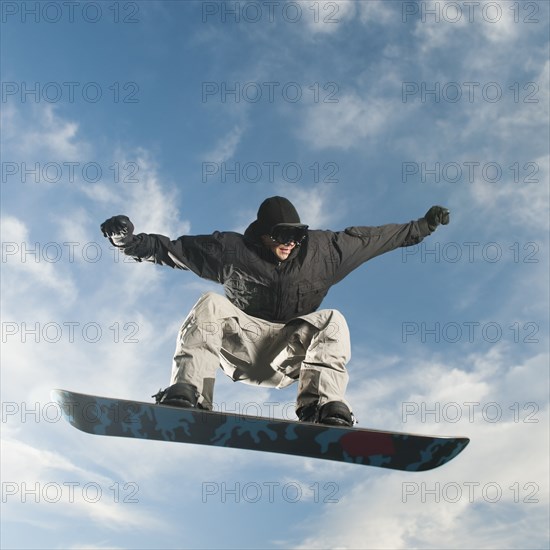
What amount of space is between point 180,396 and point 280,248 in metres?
1.77

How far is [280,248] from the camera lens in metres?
6.82

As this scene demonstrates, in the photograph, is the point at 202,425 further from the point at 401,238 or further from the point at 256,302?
the point at 401,238

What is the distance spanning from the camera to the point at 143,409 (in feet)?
19.8

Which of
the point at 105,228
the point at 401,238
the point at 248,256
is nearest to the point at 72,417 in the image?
the point at 105,228

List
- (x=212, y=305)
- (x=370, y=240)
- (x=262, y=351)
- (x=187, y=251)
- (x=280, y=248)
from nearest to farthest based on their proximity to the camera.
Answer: (x=212, y=305) → (x=280, y=248) → (x=262, y=351) → (x=187, y=251) → (x=370, y=240)

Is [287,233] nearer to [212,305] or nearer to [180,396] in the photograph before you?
[212,305]

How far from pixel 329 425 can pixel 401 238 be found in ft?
8.02

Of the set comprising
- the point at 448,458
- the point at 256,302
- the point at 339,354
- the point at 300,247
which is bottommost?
the point at 448,458

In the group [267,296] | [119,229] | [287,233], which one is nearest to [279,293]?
[267,296]

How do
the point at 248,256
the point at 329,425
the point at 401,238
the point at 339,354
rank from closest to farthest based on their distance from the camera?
the point at 329,425, the point at 339,354, the point at 248,256, the point at 401,238

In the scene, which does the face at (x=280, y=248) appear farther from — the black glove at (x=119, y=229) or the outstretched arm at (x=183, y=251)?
the black glove at (x=119, y=229)

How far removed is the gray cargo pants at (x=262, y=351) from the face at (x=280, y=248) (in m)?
0.64

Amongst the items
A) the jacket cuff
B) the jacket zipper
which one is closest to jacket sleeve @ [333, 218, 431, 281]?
the jacket cuff

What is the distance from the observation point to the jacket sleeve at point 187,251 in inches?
273
